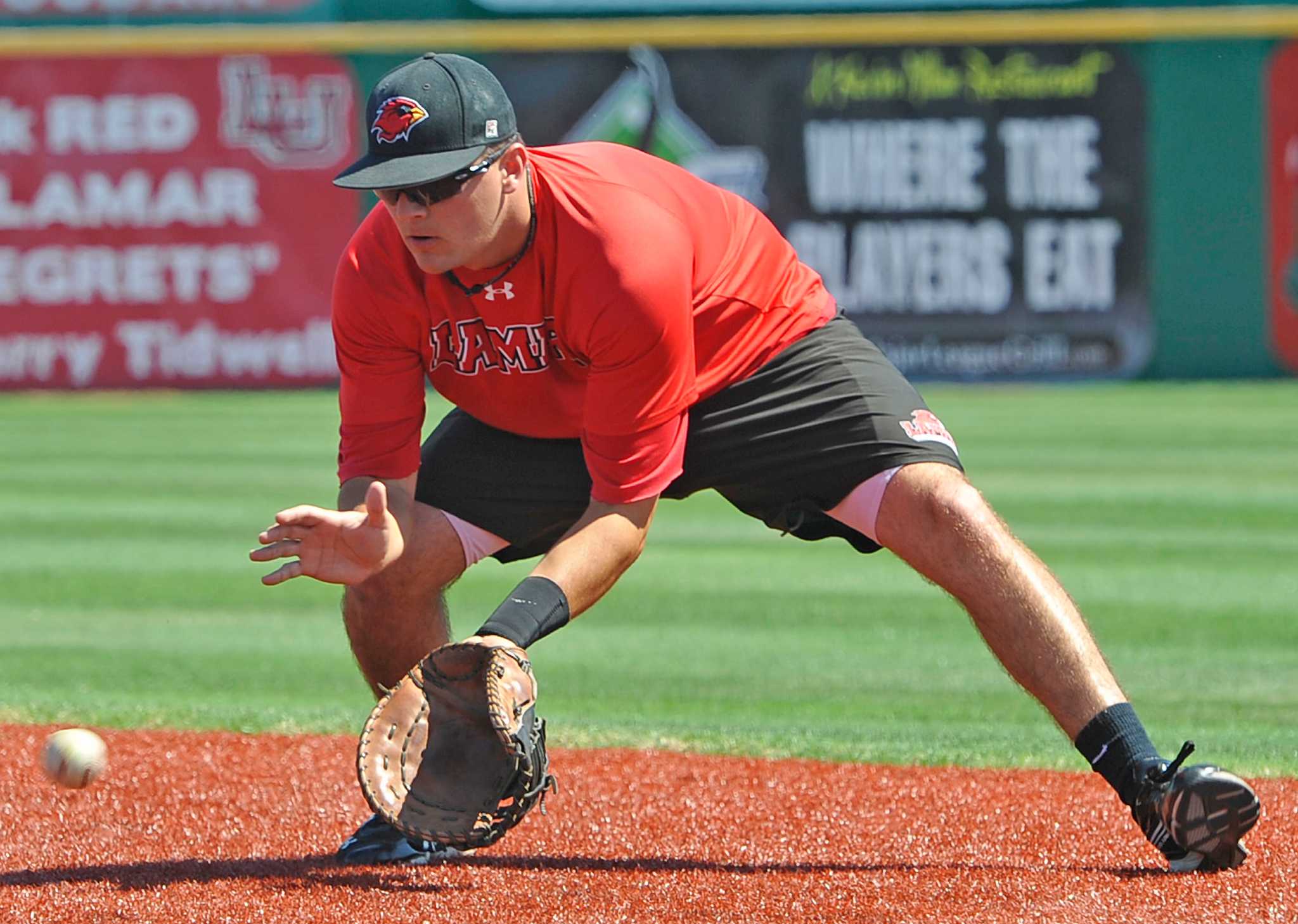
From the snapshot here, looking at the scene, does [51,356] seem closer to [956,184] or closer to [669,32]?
[669,32]

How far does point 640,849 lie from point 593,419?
101 centimetres

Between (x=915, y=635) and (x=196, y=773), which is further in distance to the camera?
(x=915, y=635)

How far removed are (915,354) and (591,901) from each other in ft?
47.4

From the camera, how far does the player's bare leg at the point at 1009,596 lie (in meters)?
3.84

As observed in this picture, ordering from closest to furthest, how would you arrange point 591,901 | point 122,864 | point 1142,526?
point 591,901
point 122,864
point 1142,526

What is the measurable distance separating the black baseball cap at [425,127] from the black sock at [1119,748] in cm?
164

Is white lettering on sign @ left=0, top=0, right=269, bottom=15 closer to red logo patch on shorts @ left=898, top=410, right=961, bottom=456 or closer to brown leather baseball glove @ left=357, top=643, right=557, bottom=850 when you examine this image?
red logo patch on shorts @ left=898, top=410, right=961, bottom=456

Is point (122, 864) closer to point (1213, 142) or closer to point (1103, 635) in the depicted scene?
point (1103, 635)

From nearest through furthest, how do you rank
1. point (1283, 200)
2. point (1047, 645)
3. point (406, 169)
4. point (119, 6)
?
point (406, 169), point (1047, 645), point (1283, 200), point (119, 6)

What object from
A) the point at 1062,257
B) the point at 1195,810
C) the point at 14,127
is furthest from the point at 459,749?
the point at 14,127

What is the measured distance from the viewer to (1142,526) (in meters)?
9.72

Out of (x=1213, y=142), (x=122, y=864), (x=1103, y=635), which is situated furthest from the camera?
(x=1213, y=142)

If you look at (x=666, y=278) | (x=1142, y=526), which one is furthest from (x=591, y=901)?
(x=1142, y=526)

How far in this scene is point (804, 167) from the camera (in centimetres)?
1775
